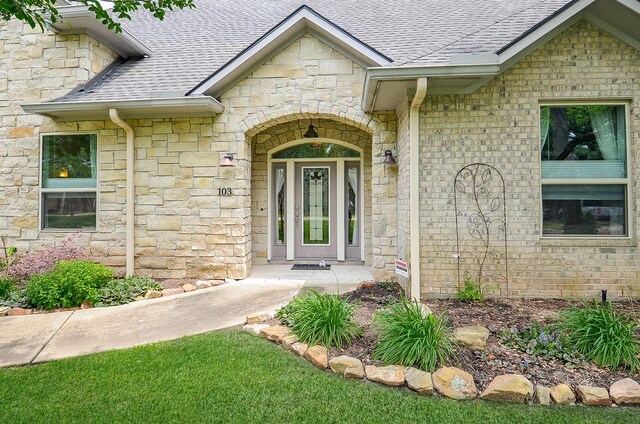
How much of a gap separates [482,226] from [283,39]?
4.33 meters

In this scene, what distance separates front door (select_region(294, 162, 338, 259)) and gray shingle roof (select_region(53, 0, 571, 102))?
2.71 m

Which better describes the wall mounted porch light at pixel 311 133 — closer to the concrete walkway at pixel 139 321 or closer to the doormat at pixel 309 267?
the doormat at pixel 309 267

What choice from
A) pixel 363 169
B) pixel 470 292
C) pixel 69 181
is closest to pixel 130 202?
pixel 69 181

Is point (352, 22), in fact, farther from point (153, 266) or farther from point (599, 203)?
point (153, 266)

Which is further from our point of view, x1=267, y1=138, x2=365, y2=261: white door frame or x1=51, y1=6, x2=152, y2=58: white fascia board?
x1=267, y1=138, x2=365, y2=261: white door frame

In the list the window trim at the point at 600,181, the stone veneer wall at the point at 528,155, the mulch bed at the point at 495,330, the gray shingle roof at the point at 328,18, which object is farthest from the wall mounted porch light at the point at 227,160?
the window trim at the point at 600,181

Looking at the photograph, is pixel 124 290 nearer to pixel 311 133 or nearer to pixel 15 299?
pixel 15 299

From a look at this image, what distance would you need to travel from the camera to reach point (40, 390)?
3002 mm

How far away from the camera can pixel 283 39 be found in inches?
243

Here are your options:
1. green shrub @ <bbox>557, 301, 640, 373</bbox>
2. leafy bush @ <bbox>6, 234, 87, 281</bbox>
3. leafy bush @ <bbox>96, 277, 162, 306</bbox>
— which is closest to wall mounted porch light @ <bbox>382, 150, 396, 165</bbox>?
green shrub @ <bbox>557, 301, 640, 373</bbox>

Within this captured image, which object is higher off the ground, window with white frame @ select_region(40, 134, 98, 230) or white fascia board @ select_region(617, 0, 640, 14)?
white fascia board @ select_region(617, 0, 640, 14)

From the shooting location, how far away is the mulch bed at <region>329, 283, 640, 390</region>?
9.88 feet

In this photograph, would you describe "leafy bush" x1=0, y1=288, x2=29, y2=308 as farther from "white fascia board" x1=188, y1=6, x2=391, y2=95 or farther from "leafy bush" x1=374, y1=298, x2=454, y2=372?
"leafy bush" x1=374, y1=298, x2=454, y2=372

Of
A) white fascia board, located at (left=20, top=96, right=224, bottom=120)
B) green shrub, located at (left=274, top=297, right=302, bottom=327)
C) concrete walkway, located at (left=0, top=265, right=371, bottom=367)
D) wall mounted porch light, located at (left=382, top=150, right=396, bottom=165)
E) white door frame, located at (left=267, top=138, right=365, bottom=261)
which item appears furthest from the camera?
white door frame, located at (left=267, top=138, right=365, bottom=261)
